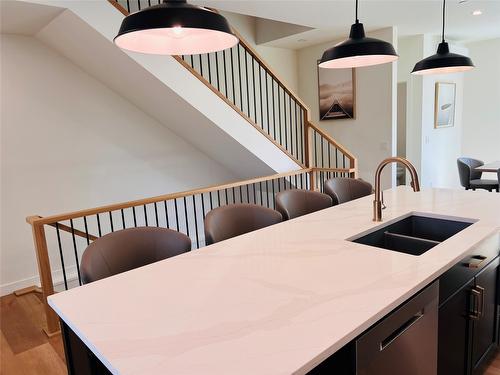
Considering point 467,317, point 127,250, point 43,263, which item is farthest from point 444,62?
point 43,263

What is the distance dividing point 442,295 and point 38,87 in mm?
3934

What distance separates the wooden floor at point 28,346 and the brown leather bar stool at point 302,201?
4.55 feet

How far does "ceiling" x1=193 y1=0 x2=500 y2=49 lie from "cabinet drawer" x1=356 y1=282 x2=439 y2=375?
345 cm

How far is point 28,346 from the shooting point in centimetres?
267

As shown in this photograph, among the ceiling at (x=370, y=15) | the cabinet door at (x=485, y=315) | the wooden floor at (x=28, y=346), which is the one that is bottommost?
the wooden floor at (x=28, y=346)

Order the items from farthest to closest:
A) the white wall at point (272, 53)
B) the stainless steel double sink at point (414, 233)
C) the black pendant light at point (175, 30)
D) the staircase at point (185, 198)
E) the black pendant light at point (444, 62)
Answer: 1. the white wall at point (272, 53)
2. the staircase at point (185, 198)
3. the black pendant light at point (444, 62)
4. the stainless steel double sink at point (414, 233)
5. the black pendant light at point (175, 30)

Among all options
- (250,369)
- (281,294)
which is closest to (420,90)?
(281,294)

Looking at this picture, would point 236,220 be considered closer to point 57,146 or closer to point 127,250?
point 127,250

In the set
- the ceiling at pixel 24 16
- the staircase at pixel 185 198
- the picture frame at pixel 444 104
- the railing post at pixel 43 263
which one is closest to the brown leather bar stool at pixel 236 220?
the staircase at pixel 185 198

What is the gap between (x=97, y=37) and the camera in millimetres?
2965

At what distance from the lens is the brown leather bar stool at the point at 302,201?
108 inches

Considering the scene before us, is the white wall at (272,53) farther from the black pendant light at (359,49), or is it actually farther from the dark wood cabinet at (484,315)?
the dark wood cabinet at (484,315)

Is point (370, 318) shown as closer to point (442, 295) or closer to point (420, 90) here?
point (442, 295)

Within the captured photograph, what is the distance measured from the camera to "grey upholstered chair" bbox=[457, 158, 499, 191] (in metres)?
5.12
